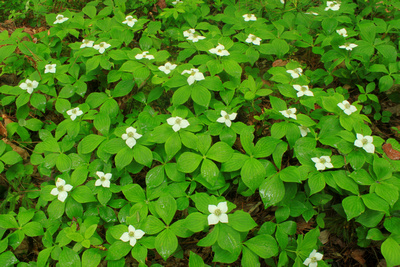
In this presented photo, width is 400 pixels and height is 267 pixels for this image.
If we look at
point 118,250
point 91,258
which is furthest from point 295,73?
point 91,258

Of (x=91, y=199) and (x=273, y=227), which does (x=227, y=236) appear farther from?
(x=91, y=199)

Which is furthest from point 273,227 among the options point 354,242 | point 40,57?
point 40,57

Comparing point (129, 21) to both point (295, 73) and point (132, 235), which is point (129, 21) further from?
point (132, 235)

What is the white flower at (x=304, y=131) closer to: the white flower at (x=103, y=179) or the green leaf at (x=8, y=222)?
the white flower at (x=103, y=179)

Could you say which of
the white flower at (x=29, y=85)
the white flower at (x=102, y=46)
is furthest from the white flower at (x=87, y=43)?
the white flower at (x=29, y=85)

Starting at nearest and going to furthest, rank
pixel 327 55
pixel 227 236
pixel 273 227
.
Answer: pixel 227 236
pixel 273 227
pixel 327 55

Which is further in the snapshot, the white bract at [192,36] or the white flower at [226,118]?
the white bract at [192,36]

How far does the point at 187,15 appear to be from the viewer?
10.8ft

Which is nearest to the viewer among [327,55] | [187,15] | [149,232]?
[149,232]

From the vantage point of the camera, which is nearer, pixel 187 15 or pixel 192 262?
pixel 192 262

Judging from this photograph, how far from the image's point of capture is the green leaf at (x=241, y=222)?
1.72m

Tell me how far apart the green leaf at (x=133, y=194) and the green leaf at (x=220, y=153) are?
2.20ft

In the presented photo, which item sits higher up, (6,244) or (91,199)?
(91,199)

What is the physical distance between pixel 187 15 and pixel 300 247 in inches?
120
